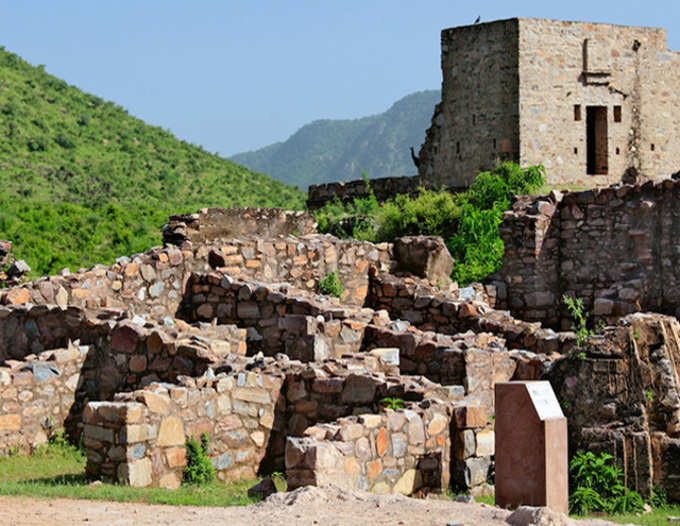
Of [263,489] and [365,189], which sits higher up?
[365,189]

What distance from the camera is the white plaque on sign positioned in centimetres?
687

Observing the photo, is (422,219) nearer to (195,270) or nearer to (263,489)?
(195,270)

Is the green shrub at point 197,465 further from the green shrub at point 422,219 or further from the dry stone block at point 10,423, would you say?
the green shrub at point 422,219

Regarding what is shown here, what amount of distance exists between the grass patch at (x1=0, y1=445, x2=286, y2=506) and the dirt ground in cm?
21

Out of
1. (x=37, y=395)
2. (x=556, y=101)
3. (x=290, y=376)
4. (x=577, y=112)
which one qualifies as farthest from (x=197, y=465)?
(x=577, y=112)

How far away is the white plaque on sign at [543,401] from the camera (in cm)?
687

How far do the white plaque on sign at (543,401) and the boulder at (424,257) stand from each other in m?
7.96

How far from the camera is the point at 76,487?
22.6 ft

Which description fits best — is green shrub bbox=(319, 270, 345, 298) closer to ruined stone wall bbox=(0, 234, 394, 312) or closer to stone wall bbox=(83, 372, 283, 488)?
ruined stone wall bbox=(0, 234, 394, 312)

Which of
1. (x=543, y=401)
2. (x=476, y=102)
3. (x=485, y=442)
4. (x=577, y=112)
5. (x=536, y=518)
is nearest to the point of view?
(x=536, y=518)

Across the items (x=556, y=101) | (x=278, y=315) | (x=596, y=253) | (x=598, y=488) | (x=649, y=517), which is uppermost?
(x=556, y=101)

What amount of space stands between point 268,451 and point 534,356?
10.1ft

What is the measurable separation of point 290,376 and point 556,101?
51.5 ft

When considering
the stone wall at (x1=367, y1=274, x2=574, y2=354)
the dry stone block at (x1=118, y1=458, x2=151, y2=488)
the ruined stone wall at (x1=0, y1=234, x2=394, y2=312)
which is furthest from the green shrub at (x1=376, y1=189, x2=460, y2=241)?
the dry stone block at (x1=118, y1=458, x2=151, y2=488)
